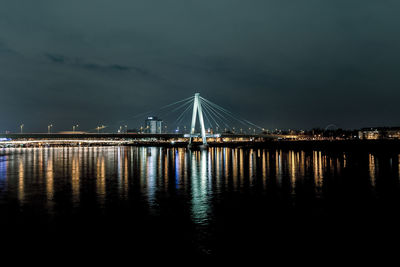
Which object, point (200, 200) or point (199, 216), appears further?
point (200, 200)

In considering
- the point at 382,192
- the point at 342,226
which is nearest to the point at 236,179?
the point at 382,192

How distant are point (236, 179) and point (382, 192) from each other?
8716 mm

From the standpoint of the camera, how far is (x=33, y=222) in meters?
11.6

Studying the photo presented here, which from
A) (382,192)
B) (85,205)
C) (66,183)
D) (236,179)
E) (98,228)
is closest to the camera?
(98,228)

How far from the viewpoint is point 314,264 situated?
26.2 feet

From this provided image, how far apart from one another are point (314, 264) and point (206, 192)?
1000 cm

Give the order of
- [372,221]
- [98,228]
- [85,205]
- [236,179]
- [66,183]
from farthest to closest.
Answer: [236,179]
[66,183]
[85,205]
[372,221]
[98,228]

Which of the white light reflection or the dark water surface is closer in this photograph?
the dark water surface

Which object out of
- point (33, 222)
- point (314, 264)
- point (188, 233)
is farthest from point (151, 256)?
point (33, 222)

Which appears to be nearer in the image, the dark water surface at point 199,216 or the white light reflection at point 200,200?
the dark water surface at point 199,216

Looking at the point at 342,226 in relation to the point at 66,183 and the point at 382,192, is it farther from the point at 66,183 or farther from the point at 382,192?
the point at 66,183

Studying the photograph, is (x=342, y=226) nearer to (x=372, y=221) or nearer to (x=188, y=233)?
(x=372, y=221)

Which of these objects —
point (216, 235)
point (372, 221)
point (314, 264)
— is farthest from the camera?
point (372, 221)

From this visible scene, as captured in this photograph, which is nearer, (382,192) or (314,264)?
Answer: (314,264)
